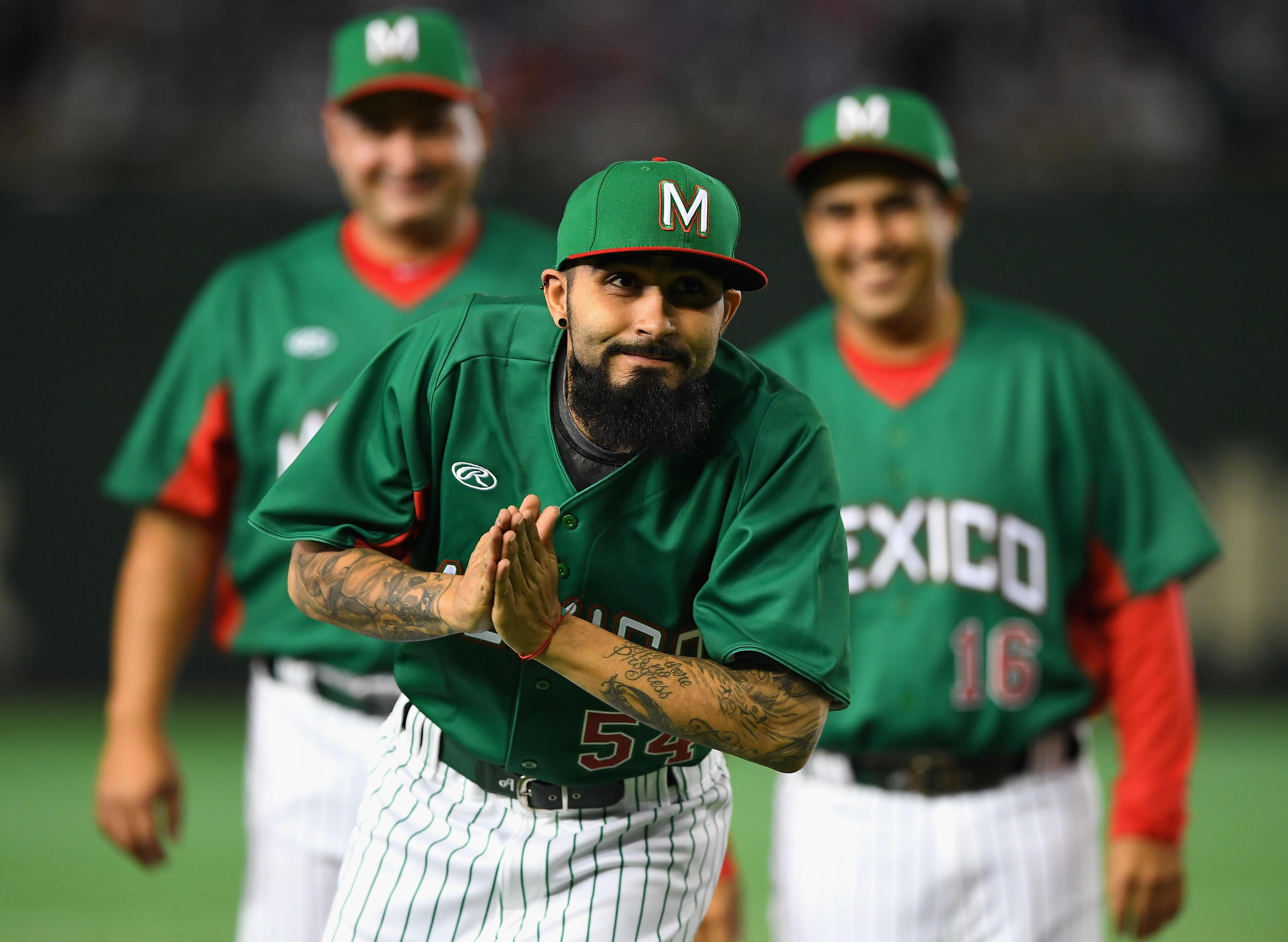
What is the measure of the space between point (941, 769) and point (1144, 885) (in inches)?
20.0

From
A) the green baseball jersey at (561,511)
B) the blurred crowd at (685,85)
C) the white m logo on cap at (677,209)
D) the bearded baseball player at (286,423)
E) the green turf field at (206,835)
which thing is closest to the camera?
the white m logo on cap at (677,209)

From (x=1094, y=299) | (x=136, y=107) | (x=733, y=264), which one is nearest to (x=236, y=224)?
(x=136, y=107)

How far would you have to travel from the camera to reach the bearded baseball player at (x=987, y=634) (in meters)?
3.43

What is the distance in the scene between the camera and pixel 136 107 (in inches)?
388

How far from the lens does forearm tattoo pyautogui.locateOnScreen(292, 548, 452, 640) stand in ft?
7.14

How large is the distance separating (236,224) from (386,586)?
654cm

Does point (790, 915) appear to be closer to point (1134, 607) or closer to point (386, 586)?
point (1134, 607)

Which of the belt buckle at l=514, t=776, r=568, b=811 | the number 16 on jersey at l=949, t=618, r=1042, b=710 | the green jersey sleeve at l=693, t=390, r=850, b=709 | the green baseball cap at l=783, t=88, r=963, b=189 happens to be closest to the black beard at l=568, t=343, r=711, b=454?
the green jersey sleeve at l=693, t=390, r=850, b=709

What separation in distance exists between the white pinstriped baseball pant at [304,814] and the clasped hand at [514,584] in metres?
1.39

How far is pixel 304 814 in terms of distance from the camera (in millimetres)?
3457

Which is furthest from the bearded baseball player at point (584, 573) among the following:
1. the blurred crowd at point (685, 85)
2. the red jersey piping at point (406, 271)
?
the blurred crowd at point (685, 85)

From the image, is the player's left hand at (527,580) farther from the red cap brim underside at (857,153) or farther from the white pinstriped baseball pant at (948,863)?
the red cap brim underside at (857,153)

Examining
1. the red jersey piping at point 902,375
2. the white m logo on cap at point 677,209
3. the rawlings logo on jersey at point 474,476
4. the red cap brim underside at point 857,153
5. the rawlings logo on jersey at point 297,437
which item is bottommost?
the rawlings logo on jersey at point 474,476

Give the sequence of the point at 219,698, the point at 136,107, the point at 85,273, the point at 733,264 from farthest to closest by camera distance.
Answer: the point at 136,107, the point at 219,698, the point at 85,273, the point at 733,264
